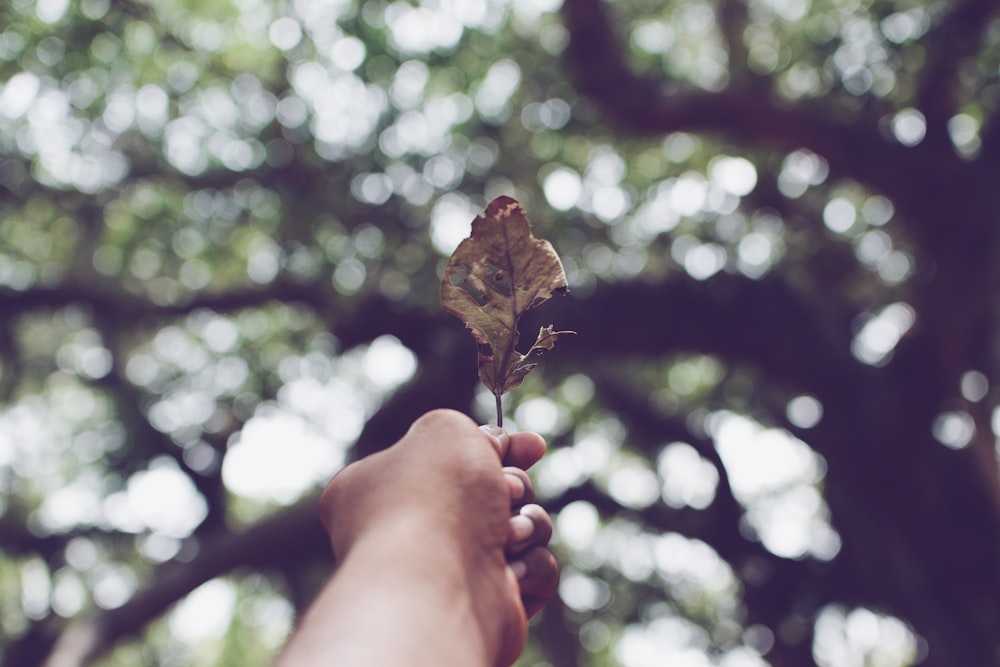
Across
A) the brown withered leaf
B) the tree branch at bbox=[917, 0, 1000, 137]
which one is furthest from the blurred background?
the brown withered leaf

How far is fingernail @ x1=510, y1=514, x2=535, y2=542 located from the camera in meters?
0.97

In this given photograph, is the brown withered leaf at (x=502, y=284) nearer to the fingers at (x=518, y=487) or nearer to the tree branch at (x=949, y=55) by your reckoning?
the fingers at (x=518, y=487)

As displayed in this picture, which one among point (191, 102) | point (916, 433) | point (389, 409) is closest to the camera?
point (916, 433)

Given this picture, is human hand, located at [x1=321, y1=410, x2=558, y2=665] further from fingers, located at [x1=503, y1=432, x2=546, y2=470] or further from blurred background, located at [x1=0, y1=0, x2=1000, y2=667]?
blurred background, located at [x1=0, y1=0, x2=1000, y2=667]

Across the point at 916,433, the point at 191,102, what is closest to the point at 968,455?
the point at 916,433

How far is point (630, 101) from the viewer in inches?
202

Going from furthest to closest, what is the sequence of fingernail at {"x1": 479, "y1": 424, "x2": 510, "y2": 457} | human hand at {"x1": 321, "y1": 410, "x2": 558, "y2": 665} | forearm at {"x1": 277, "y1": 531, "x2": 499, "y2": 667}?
fingernail at {"x1": 479, "y1": 424, "x2": 510, "y2": 457}, human hand at {"x1": 321, "y1": 410, "x2": 558, "y2": 665}, forearm at {"x1": 277, "y1": 531, "x2": 499, "y2": 667}

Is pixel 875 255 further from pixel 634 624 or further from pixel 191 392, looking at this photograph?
pixel 191 392

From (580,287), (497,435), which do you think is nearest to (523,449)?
(497,435)

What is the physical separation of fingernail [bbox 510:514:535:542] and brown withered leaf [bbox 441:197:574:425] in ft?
0.43

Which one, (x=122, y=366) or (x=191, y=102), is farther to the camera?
(x=122, y=366)

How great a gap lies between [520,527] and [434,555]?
124 millimetres

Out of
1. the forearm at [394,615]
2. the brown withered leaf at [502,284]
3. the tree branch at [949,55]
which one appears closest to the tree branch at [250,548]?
the tree branch at [949,55]

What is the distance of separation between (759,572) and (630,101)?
3.18m
